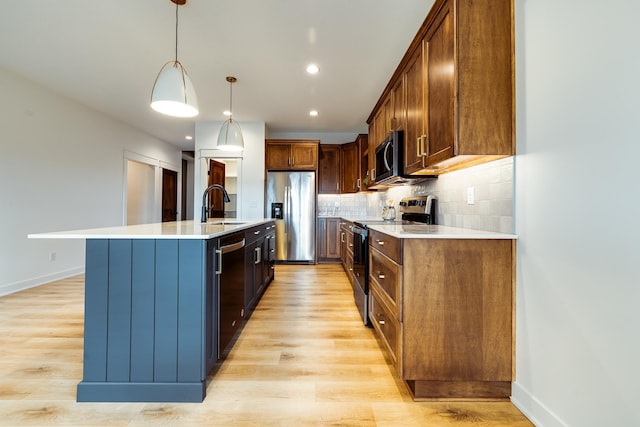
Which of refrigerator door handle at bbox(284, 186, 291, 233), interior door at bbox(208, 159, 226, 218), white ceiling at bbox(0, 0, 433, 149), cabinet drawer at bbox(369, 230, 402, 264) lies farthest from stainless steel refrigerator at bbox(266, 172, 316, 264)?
cabinet drawer at bbox(369, 230, 402, 264)

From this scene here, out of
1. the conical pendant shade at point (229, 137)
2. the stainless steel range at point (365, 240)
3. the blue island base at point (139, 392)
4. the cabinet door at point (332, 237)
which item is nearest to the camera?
the blue island base at point (139, 392)

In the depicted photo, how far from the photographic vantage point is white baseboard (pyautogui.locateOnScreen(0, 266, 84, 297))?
333 cm

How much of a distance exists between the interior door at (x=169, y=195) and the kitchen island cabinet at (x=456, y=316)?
6787mm

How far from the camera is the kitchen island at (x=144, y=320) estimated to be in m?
1.52

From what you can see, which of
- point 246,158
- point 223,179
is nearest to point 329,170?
point 246,158

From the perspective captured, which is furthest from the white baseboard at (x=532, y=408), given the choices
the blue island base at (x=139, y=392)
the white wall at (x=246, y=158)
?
the white wall at (x=246, y=158)

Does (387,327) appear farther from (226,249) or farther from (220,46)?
(220,46)

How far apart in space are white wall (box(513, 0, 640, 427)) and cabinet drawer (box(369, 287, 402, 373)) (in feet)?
2.00

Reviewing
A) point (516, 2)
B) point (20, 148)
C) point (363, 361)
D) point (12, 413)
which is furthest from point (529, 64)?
point (20, 148)

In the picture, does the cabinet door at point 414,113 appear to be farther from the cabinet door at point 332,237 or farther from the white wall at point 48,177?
the white wall at point 48,177

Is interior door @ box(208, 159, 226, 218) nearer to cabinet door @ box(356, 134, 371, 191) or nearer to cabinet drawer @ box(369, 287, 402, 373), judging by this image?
cabinet door @ box(356, 134, 371, 191)

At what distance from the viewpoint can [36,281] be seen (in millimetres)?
3697

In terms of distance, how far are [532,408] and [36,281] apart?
5156 mm

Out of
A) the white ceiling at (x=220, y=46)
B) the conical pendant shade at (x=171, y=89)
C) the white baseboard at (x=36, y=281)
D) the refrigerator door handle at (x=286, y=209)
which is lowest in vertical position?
the white baseboard at (x=36, y=281)
